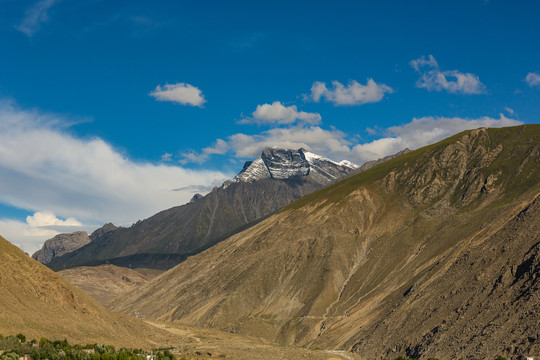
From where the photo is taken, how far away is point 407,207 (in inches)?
6786

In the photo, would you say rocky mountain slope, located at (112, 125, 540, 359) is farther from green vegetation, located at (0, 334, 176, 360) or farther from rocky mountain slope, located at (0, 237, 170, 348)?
green vegetation, located at (0, 334, 176, 360)

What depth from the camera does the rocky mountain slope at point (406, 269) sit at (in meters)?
99.7

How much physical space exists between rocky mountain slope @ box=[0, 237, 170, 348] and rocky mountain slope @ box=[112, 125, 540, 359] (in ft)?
166

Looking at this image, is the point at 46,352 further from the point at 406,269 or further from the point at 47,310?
the point at 406,269

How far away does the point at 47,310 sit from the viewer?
70.4 m

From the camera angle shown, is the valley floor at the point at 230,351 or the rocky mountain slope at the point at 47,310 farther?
the valley floor at the point at 230,351

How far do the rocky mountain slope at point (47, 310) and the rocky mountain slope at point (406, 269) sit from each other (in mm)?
50576

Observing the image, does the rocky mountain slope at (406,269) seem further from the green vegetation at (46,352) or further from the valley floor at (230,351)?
the green vegetation at (46,352)

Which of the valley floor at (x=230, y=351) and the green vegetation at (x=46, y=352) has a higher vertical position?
the green vegetation at (x=46, y=352)

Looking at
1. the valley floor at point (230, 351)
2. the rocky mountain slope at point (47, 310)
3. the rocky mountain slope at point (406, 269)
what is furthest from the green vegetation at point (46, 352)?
the rocky mountain slope at point (406, 269)

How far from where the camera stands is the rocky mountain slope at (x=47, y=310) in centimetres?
6494

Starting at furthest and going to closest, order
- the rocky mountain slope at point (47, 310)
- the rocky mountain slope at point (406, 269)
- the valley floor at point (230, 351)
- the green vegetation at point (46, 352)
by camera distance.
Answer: the rocky mountain slope at point (406, 269)
the valley floor at point (230, 351)
the rocky mountain slope at point (47, 310)
the green vegetation at point (46, 352)

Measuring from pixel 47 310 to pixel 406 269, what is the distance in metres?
91.0

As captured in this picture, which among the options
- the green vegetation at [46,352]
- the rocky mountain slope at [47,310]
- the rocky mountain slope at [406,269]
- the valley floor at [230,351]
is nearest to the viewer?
the green vegetation at [46,352]
